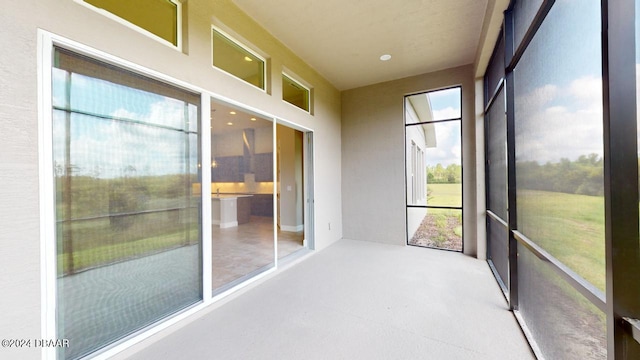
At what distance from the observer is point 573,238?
1.42m

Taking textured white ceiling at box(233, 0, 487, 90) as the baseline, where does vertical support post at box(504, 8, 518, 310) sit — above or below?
below

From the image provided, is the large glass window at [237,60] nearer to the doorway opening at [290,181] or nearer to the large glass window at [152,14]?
the large glass window at [152,14]

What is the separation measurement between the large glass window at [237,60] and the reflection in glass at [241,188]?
1.61ft

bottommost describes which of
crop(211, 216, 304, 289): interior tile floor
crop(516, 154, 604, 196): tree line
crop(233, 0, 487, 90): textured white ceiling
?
crop(211, 216, 304, 289): interior tile floor

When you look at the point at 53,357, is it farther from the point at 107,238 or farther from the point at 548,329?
the point at 548,329

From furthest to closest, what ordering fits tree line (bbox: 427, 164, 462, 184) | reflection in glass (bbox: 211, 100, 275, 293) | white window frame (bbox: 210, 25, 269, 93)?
tree line (bbox: 427, 164, 462, 184), reflection in glass (bbox: 211, 100, 275, 293), white window frame (bbox: 210, 25, 269, 93)

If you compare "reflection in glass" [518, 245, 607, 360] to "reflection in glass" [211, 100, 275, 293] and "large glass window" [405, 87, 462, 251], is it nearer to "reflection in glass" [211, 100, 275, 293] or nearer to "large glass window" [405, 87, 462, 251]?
"large glass window" [405, 87, 462, 251]

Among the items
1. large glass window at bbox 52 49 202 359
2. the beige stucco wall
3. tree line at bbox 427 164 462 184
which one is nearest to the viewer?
the beige stucco wall

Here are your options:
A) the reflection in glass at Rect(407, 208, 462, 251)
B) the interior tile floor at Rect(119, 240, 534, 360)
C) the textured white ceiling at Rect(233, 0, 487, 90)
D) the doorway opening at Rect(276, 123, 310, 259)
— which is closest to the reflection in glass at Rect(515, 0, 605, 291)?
the interior tile floor at Rect(119, 240, 534, 360)

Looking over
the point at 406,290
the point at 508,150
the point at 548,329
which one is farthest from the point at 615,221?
the point at 406,290

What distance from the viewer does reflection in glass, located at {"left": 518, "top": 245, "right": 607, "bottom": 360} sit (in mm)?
1264

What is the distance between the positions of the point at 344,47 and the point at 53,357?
4.58 meters

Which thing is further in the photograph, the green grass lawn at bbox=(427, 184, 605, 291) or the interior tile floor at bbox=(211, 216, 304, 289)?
the interior tile floor at bbox=(211, 216, 304, 289)

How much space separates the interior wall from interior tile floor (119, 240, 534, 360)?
1515mm
